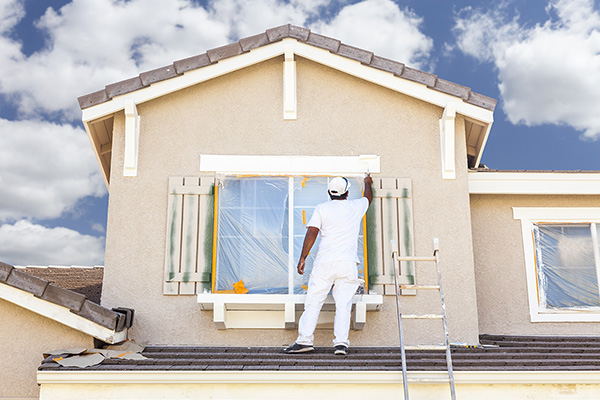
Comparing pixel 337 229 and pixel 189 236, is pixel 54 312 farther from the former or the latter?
pixel 337 229

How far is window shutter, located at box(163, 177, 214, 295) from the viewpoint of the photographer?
7156 mm

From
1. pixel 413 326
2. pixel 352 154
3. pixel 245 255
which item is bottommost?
pixel 413 326

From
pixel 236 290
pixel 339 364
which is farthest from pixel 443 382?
pixel 236 290

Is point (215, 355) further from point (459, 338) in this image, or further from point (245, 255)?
point (459, 338)

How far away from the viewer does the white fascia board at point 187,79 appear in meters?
7.55

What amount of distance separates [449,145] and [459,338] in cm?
221

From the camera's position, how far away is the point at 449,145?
24.7ft

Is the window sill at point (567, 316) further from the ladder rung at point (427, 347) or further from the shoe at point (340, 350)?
the shoe at point (340, 350)

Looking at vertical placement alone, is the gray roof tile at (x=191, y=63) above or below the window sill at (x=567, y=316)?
above

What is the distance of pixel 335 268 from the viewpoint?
656 centimetres

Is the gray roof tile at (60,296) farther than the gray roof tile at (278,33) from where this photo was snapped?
No

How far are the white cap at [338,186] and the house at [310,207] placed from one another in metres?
0.56

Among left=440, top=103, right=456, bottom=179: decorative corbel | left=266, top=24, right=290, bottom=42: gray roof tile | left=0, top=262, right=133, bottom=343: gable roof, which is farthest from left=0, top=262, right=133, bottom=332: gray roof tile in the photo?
left=440, top=103, right=456, bottom=179: decorative corbel

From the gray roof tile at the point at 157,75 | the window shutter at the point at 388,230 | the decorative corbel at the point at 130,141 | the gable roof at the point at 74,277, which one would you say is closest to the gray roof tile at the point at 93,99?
the decorative corbel at the point at 130,141
